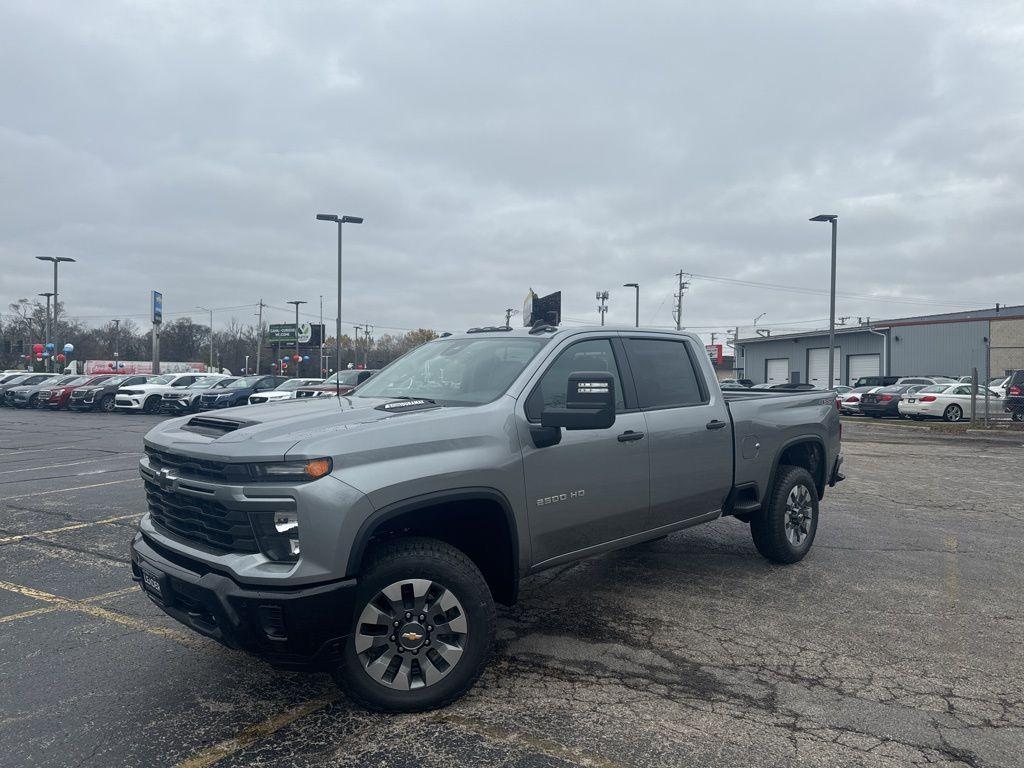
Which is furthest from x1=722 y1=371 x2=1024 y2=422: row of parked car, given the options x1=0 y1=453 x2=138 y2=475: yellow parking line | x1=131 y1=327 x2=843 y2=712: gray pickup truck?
x1=131 y1=327 x2=843 y2=712: gray pickup truck

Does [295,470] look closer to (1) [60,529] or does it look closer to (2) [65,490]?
(1) [60,529]

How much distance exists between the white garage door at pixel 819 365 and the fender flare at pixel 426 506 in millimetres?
52243

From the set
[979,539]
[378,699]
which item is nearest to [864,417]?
[979,539]

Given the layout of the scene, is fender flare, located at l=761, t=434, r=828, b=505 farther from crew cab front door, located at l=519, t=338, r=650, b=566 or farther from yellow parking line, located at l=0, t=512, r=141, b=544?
yellow parking line, located at l=0, t=512, r=141, b=544

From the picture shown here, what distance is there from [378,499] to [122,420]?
2486 centimetres

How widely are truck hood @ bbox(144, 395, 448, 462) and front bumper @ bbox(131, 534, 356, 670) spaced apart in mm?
547

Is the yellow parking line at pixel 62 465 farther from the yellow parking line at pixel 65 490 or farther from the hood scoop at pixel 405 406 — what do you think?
the hood scoop at pixel 405 406

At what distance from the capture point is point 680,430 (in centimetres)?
492

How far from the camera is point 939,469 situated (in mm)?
12445

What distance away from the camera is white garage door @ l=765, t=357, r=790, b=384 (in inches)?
2223

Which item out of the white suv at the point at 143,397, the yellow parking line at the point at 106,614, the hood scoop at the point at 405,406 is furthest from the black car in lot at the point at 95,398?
the hood scoop at the point at 405,406

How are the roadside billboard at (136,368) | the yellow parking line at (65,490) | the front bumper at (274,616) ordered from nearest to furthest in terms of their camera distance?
the front bumper at (274,616)
the yellow parking line at (65,490)
the roadside billboard at (136,368)

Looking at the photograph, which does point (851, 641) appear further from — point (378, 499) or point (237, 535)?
point (237, 535)

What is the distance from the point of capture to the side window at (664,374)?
4.93m
